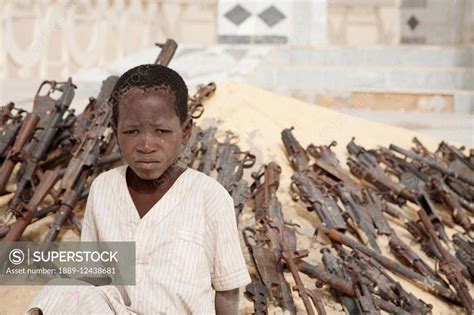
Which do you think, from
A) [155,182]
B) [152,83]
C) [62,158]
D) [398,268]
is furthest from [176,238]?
[62,158]

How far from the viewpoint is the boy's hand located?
2.50m

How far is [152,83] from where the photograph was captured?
7.65 ft

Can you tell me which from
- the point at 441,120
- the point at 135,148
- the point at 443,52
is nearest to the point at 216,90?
the point at 441,120

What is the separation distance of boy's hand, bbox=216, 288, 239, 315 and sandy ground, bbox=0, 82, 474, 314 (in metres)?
1.76

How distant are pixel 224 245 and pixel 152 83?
1.79ft

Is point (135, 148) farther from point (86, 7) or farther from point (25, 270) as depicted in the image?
point (86, 7)

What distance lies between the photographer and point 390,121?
8820 millimetres

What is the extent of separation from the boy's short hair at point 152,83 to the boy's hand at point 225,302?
577mm

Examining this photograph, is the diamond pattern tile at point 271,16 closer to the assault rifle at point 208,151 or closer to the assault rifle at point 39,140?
the assault rifle at point 208,151

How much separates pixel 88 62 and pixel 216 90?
4.38 m

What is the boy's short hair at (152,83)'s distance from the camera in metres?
2.33

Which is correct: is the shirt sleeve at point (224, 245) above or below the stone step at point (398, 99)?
above

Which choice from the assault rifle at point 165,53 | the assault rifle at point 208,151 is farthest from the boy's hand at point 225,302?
the assault rifle at point 165,53

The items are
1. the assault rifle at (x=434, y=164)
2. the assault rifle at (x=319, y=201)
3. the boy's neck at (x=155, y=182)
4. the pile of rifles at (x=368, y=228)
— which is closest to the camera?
the boy's neck at (x=155, y=182)
